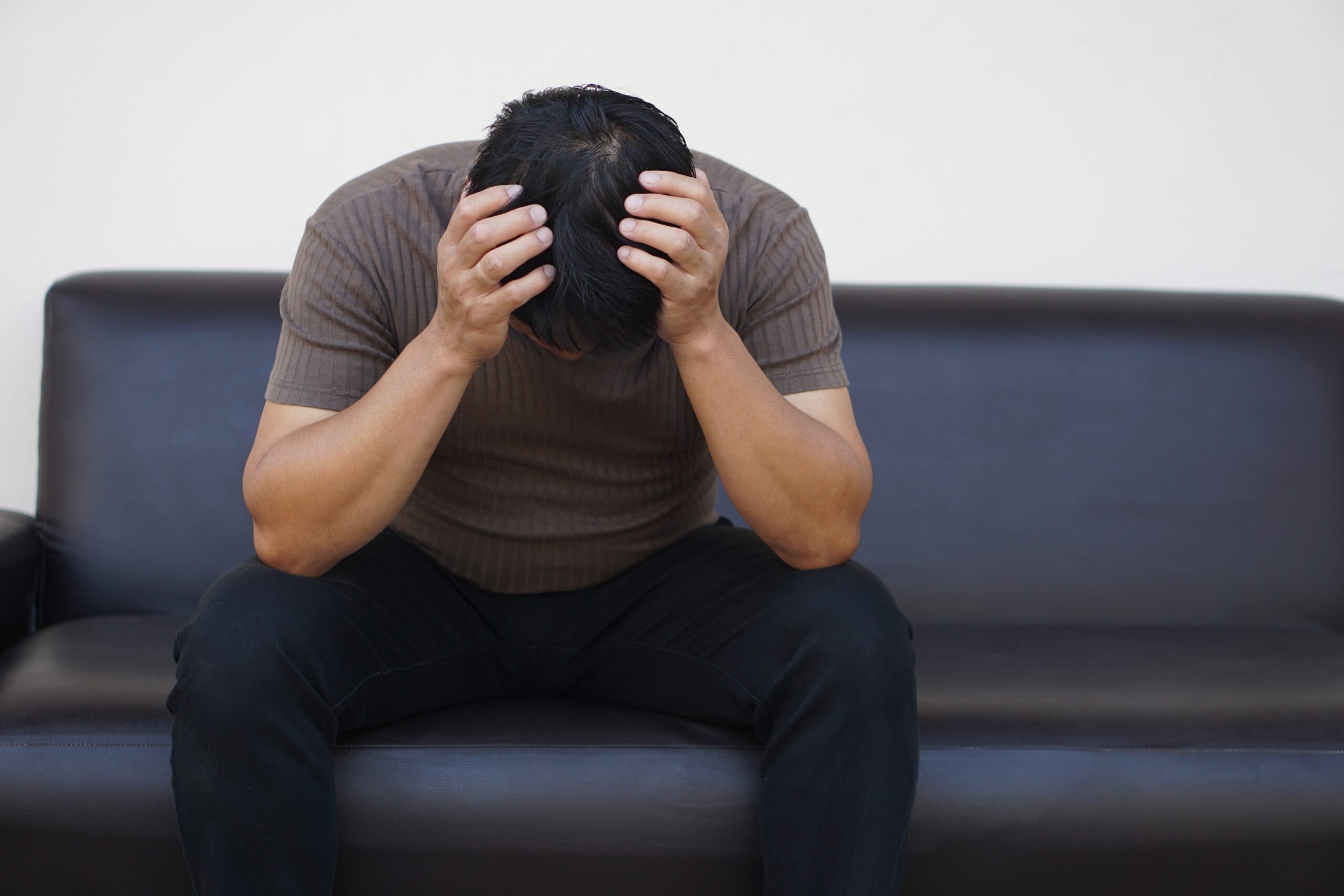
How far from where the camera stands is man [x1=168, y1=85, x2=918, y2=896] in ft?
2.79

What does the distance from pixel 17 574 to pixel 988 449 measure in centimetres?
132

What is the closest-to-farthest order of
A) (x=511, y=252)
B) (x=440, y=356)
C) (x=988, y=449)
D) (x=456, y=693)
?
(x=511, y=252)
(x=440, y=356)
(x=456, y=693)
(x=988, y=449)

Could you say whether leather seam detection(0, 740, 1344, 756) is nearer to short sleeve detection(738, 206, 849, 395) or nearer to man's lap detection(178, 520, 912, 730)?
man's lap detection(178, 520, 912, 730)

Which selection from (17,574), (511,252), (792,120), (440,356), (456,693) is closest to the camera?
(511,252)

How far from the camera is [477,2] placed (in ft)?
5.52

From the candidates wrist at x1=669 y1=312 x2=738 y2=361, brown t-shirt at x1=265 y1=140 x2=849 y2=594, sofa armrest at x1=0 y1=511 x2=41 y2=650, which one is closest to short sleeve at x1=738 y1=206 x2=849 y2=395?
brown t-shirt at x1=265 y1=140 x2=849 y2=594

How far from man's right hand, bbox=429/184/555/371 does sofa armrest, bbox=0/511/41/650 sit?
811 mm

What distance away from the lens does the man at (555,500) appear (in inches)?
33.5

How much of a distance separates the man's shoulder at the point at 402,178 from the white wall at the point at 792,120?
22.8 inches

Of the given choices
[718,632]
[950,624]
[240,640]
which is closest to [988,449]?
[950,624]

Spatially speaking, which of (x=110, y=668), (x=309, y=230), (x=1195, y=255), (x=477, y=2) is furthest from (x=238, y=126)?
(x=1195, y=255)

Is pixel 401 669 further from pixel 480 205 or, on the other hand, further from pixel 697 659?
pixel 480 205

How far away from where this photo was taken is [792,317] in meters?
1.09

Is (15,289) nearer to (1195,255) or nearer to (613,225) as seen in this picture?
(613,225)
